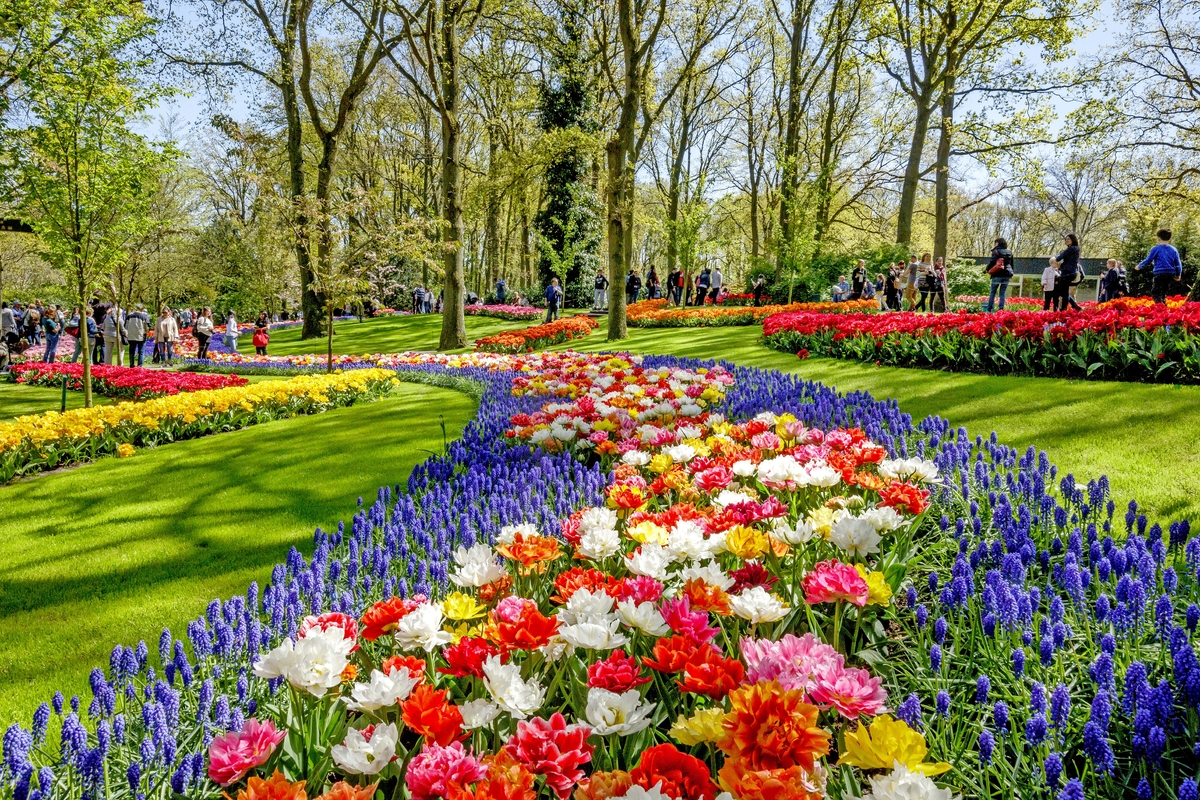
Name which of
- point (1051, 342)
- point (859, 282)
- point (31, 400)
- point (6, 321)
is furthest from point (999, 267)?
point (6, 321)

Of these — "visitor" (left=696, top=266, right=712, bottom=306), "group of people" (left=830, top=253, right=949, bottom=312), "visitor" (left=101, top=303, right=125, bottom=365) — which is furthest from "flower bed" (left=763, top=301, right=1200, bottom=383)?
"visitor" (left=101, top=303, right=125, bottom=365)

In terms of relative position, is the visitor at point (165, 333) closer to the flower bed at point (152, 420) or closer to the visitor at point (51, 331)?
the visitor at point (51, 331)

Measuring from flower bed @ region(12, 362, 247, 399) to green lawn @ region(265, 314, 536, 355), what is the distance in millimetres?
6370

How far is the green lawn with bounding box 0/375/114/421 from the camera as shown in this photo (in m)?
11.8

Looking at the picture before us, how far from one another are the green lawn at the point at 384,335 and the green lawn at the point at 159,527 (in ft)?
43.9

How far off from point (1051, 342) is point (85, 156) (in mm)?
13048

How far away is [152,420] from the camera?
8289mm

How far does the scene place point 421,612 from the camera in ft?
5.90

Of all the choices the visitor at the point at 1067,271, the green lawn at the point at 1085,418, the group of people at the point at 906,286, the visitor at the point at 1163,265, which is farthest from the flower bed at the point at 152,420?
the visitor at the point at 1163,265

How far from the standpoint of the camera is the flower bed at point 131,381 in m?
12.0

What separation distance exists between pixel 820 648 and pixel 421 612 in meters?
1.02

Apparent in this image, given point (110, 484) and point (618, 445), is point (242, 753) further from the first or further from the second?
point (110, 484)

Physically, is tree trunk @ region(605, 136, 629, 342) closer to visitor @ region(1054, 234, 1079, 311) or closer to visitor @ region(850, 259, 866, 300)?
visitor @ region(850, 259, 866, 300)

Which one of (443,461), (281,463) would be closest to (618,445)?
(443,461)
